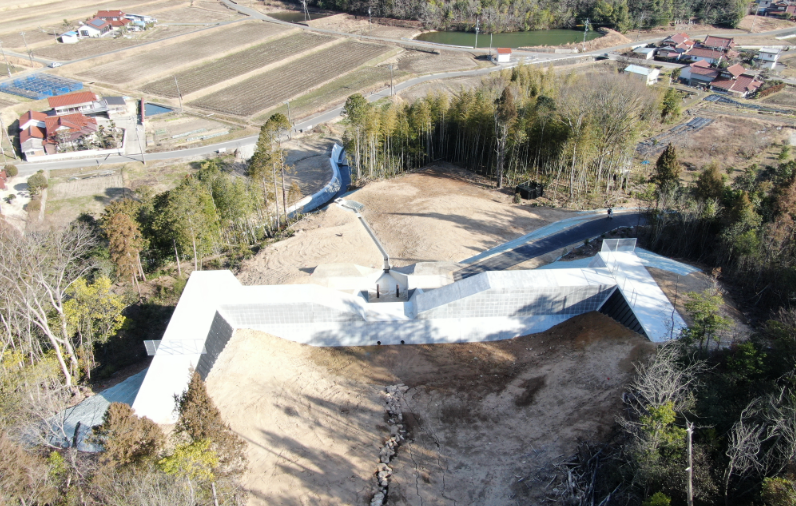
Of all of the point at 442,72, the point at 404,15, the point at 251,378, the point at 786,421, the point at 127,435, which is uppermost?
the point at 404,15

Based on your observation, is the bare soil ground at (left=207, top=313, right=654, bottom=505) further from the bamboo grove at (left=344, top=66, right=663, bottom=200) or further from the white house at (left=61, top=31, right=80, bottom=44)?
the white house at (left=61, top=31, right=80, bottom=44)

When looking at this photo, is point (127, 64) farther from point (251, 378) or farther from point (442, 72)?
point (251, 378)

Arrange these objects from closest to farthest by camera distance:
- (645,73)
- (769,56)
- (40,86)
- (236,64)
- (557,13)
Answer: (645,73) → (40,86) → (769,56) → (236,64) → (557,13)

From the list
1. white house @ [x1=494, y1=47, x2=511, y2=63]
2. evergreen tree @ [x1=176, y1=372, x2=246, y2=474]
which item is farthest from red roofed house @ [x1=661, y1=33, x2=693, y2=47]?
evergreen tree @ [x1=176, y1=372, x2=246, y2=474]

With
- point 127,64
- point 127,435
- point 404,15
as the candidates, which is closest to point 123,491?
point 127,435

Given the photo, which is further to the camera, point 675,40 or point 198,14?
point 198,14

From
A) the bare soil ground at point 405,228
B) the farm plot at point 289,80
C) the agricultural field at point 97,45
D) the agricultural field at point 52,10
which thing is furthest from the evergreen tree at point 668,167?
the agricultural field at point 52,10

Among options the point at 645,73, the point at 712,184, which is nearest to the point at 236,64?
the point at 645,73

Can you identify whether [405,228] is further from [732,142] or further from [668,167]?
[732,142]
